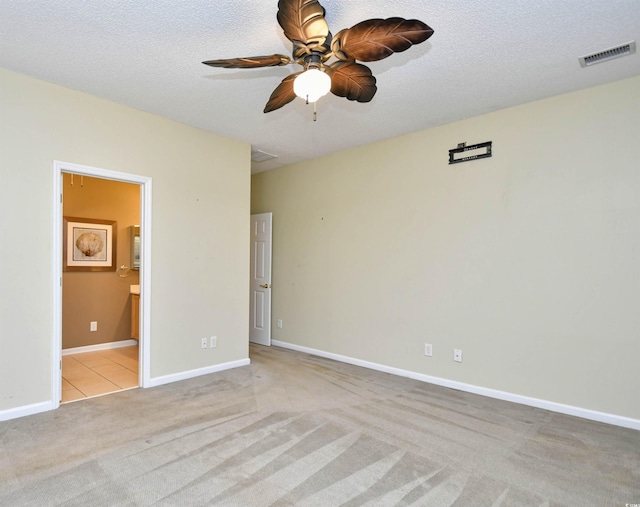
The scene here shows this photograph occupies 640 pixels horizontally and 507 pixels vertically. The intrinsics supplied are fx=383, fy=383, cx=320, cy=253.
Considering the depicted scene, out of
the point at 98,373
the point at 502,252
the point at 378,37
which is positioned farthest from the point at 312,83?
the point at 98,373

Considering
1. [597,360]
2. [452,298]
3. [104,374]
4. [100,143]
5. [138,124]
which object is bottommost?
[104,374]

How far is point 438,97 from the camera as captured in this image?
130 inches

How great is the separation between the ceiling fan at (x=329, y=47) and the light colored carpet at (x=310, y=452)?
2189mm

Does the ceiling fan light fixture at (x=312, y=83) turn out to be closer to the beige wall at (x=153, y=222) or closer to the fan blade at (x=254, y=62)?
the fan blade at (x=254, y=62)

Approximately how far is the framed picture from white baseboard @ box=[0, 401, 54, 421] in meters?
2.54

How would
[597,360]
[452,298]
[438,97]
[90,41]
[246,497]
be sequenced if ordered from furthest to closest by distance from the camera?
[452,298], [438,97], [597,360], [90,41], [246,497]

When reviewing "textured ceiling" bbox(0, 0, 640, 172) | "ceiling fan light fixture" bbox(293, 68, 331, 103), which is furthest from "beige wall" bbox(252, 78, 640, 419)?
"ceiling fan light fixture" bbox(293, 68, 331, 103)

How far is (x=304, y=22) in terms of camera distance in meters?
1.87

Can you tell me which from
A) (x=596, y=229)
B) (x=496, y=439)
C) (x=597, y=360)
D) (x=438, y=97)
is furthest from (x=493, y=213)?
(x=496, y=439)

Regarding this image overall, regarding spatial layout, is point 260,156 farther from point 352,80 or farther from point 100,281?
point 352,80

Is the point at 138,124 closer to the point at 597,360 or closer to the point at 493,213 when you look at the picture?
the point at 493,213

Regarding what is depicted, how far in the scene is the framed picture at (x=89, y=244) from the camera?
5152 mm

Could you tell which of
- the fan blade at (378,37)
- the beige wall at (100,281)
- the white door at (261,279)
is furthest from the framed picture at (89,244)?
the fan blade at (378,37)

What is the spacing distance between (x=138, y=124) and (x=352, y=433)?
336 cm
